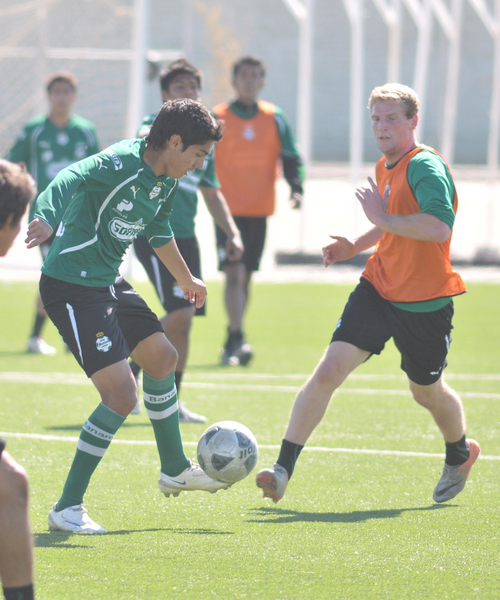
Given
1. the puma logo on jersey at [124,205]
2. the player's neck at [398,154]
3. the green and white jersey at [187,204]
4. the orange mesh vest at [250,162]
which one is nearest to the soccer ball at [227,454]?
the puma logo on jersey at [124,205]

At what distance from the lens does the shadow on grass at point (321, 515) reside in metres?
4.38

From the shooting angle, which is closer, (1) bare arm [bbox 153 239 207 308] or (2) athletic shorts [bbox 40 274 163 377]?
(2) athletic shorts [bbox 40 274 163 377]

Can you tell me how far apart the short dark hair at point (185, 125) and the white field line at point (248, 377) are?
383 centimetres

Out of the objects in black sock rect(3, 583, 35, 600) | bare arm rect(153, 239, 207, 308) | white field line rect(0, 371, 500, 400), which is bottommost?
white field line rect(0, 371, 500, 400)

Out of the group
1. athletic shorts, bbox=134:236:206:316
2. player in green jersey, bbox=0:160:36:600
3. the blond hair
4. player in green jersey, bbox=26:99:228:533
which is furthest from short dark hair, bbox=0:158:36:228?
athletic shorts, bbox=134:236:206:316

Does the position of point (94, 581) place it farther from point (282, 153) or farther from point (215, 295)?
point (215, 295)

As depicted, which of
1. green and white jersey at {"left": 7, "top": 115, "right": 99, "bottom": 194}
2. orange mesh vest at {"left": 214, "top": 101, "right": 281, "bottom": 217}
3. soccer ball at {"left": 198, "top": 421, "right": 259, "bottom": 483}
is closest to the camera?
soccer ball at {"left": 198, "top": 421, "right": 259, "bottom": 483}

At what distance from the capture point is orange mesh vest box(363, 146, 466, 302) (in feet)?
15.4

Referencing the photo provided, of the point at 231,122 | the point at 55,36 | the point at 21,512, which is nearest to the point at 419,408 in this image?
the point at 231,122

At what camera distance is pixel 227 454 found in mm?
4543

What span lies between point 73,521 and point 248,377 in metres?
4.37

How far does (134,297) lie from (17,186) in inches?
72.1

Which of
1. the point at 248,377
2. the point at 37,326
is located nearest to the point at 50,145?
the point at 37,326

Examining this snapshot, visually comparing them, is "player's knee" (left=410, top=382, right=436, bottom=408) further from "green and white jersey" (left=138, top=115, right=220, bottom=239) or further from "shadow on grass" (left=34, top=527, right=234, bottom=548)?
"green and white jersey" (left=138, top=115, right=220, bottom=239)
